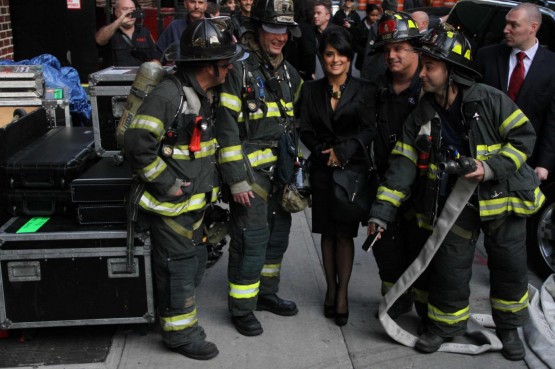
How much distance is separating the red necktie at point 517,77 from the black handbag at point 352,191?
1.40 m

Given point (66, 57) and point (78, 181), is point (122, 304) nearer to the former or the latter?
point (78, 181)

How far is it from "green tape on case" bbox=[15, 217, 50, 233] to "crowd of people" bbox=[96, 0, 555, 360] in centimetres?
68

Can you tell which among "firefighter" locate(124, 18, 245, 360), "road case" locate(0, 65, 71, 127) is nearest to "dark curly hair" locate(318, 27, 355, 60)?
"firefighter" locate(124, 18, 245, 360)

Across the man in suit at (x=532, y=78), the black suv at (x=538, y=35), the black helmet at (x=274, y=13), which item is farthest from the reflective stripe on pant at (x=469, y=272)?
the black helmet at (x=274, y=13)

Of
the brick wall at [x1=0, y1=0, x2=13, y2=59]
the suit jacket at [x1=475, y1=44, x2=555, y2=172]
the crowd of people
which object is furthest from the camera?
the brick wall at [x1=0, y1=0, x2=13, y2=59]

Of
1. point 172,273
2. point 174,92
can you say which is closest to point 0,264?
point 172,273

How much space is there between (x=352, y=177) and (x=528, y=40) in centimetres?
181

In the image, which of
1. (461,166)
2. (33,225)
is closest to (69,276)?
(33,225)

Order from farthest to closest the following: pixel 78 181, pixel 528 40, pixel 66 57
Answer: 1. pixel 66 57
2. pixel 528 40
3. pixel 78 181

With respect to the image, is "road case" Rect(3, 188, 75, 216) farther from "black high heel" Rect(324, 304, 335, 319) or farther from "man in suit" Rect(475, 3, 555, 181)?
"man in suit" Rect(475, 3, 555, 181)

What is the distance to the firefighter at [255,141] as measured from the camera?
14.4ft

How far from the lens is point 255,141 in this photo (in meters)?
4.57

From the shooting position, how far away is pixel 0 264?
423cm

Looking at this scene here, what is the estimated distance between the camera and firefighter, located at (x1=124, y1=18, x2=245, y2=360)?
156 inches
